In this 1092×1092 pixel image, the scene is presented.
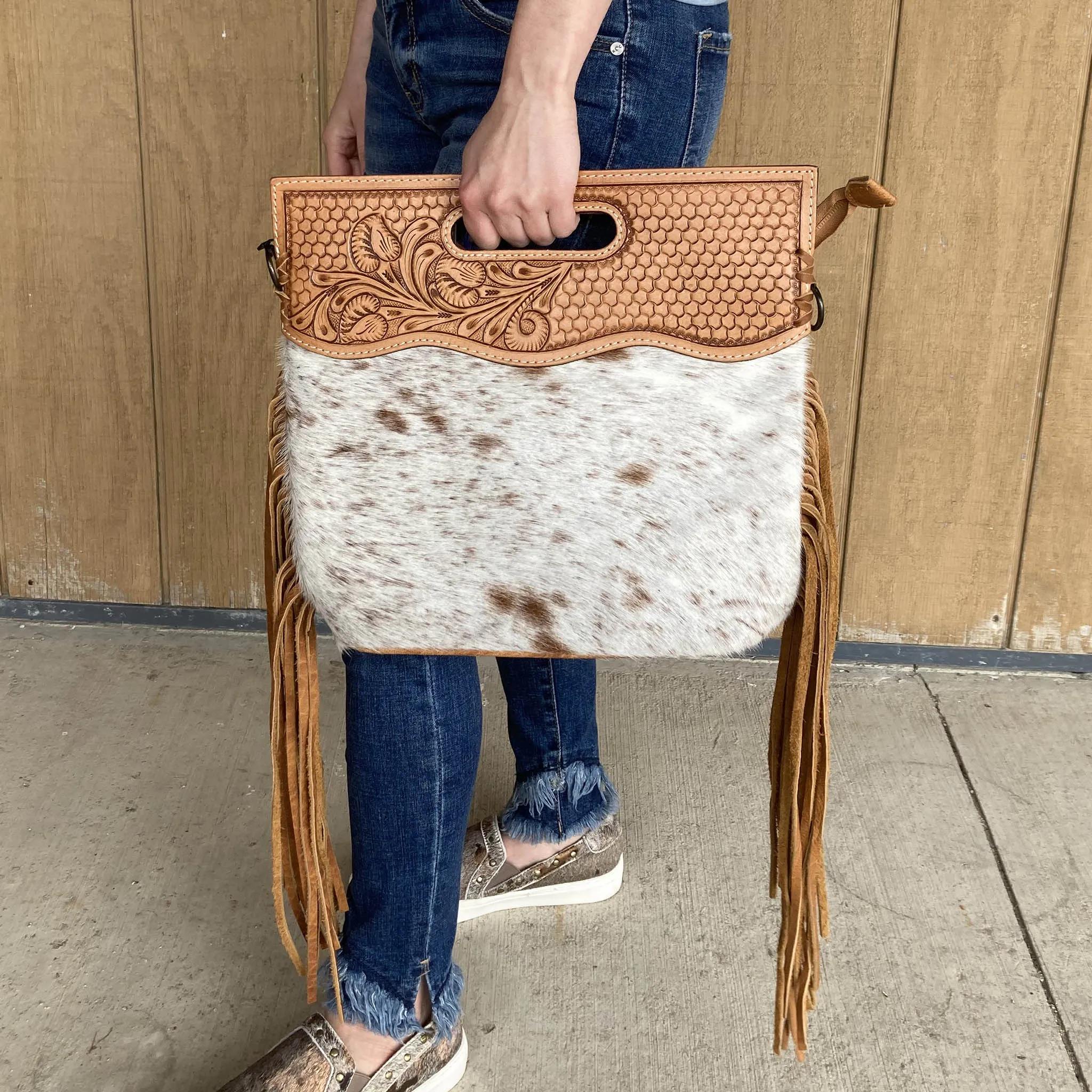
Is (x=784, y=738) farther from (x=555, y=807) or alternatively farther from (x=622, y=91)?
(x=622, y=91)

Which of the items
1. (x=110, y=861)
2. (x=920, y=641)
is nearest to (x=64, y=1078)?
(x=110, y=861)

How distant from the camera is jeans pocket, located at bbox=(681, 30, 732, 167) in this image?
2.37ft

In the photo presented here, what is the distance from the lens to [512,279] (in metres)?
0.68

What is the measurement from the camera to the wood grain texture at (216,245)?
4.34ft

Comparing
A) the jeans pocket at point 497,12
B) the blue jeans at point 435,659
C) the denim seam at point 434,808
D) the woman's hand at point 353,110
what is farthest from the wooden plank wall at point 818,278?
the denim seam at point 434,808

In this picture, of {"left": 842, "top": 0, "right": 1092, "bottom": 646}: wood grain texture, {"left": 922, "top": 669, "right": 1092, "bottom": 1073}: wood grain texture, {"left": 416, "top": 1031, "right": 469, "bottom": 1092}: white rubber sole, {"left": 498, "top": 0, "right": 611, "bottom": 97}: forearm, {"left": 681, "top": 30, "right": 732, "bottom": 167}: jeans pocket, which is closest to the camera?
{"left": 498, "top": 0, "right": 611, "bottom": 97}: forearm

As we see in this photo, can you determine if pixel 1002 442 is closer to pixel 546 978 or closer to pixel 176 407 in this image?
pixel 546 978

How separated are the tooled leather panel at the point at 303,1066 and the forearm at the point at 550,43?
68 centimetres

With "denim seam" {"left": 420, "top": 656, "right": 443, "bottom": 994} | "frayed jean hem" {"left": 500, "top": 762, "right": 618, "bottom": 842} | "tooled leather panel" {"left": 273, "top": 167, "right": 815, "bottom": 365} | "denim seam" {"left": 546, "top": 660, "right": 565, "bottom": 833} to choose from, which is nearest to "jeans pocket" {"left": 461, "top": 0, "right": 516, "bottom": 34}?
"tooled leather panel" {"left": 273, "top": 167, "right": 815, "bottom": 365}

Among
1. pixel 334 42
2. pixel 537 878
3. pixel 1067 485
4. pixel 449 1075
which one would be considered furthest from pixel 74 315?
pixel 1067 485

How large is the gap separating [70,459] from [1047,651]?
4.50ft

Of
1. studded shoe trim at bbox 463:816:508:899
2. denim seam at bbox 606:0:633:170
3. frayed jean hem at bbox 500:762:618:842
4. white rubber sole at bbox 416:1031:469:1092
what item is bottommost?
white rubber sole at bbox 416:1031:469:1092

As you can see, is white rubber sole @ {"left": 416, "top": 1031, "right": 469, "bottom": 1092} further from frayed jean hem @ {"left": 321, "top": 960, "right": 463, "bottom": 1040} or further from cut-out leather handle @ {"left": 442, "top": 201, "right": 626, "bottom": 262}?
cut-out leather handle @ {"left": 442, "top": 201, "right": 626, "bottom": 262}

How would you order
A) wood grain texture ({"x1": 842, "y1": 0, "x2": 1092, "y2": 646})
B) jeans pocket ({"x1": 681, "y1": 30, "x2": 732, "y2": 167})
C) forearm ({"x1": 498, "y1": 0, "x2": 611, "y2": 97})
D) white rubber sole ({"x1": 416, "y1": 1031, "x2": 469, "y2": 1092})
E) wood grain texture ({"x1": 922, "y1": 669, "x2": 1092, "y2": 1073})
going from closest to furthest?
1. forearm ({"x1": 498, "y1": 0, "x2": 611, "y2": 97})
2. jeans pocket ({"x1": 681, "y1": 30, "x2": 732, "y2": 167})
3. white rubber sole ({"x1": 416, "y1": 1031, "x2": 469, "y2": 1092})
4. wood grain texture ({"x1": 922, "y1": 669, "x2": 1092, "y2": 1073})
5. wood grain texture ({"x1": 842, "y1": 0, "x2": 1092, "y2": 646})
